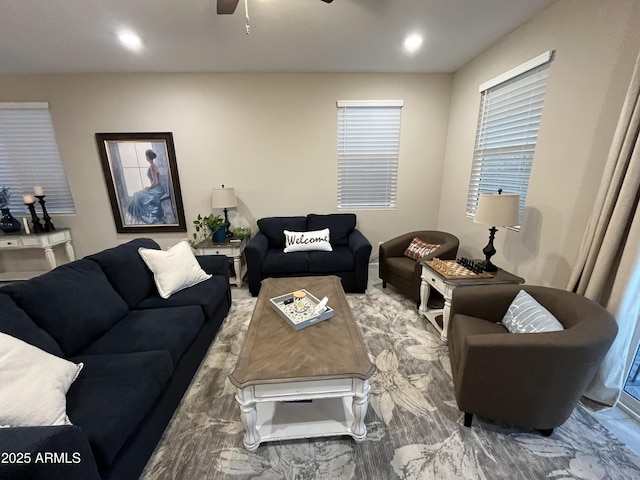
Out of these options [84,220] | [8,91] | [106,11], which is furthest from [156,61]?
[84,220]

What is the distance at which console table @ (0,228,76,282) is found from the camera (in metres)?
3.20

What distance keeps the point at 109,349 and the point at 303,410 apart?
4.09 feet

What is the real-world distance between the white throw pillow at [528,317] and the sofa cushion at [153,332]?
2.14 m

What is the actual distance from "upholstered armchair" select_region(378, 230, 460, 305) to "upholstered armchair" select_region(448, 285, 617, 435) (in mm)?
1283

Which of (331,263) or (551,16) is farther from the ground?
(551,16)

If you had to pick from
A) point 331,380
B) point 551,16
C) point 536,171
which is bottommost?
point 331,380

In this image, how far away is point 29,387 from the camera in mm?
1043

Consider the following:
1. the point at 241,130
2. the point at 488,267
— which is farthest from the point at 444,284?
the point at 241,130

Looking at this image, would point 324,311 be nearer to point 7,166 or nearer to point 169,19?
point 169,19

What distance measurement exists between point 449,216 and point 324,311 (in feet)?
8.96

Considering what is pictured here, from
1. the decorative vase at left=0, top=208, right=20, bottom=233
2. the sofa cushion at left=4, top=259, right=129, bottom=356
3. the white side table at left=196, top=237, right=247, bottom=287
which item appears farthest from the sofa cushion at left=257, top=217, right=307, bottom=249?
the decorative vase at left=0, top=208, right=20, bottom=233

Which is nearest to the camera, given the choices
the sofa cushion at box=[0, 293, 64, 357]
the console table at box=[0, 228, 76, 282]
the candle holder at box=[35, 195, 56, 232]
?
the sofa cushion at box=[0, 293, 64, 357]

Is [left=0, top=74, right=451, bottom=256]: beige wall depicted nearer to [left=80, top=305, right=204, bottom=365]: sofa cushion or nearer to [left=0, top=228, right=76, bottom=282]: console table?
[left=0, top=228, right=76, bottom=282]: console table

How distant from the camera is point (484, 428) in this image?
1.54 m
